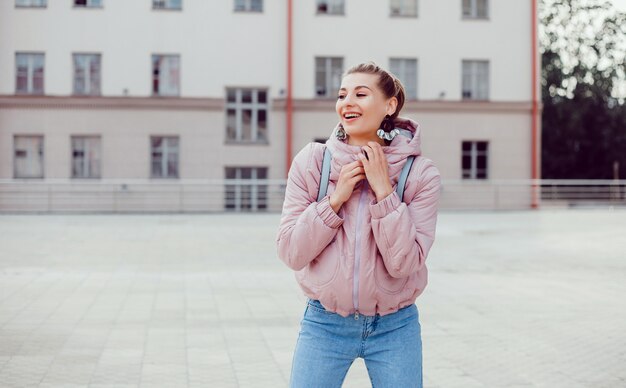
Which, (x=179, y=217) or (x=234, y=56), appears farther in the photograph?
(x=234, y=56)

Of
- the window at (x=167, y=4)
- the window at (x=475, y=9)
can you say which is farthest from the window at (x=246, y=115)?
the window at (x=475, y=9)

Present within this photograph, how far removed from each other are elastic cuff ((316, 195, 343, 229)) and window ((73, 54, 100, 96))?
29423 millimetres

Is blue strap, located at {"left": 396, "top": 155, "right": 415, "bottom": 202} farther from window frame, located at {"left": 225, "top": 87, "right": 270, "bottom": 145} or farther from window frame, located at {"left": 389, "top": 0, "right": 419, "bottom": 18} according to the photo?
window frame, located at {"left": 389, "top": 0, "right": 419, "bottom": 18}

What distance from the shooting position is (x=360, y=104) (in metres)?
3.31

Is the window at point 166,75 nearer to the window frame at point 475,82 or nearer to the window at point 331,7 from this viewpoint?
the window at point 331,7

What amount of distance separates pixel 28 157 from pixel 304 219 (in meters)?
29.5

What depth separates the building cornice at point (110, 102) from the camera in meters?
31.3

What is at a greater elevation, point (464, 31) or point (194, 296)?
point (464, 31)

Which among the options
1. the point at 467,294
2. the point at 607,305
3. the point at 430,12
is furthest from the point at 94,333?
the point at 430,12

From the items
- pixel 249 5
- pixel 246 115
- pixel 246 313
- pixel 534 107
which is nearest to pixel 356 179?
pixel 246 313

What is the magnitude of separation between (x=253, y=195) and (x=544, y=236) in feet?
41.8

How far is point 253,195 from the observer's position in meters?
31.2

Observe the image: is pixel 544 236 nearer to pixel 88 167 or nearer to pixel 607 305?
pixel 607 305

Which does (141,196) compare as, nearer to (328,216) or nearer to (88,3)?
(88,3)
